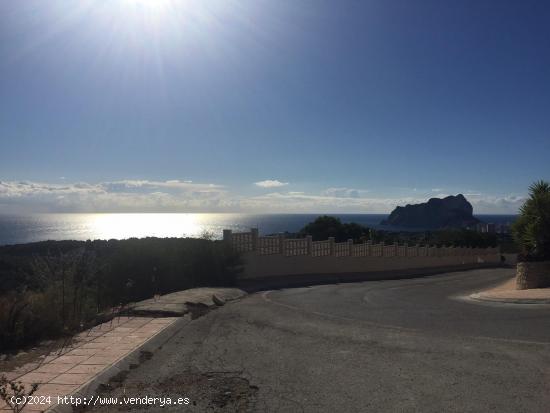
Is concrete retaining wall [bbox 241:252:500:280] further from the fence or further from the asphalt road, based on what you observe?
the asphalt road

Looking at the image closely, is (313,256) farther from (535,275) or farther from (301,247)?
(535,275)

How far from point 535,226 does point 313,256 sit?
11.3 m

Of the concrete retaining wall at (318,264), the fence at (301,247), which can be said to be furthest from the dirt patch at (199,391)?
the concrete retaining wall at (318,264)

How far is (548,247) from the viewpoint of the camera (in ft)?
67.1

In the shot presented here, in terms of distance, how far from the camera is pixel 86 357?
7535mm

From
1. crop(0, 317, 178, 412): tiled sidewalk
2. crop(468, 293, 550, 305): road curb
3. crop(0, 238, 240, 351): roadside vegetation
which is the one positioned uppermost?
crop(0, 238, 240, 351): roadside vegetation

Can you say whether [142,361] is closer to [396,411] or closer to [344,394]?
[344,394]

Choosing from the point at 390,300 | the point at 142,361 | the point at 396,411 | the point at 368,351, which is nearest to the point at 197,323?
the point at 142,361

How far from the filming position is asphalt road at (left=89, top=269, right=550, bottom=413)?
5.80 meters

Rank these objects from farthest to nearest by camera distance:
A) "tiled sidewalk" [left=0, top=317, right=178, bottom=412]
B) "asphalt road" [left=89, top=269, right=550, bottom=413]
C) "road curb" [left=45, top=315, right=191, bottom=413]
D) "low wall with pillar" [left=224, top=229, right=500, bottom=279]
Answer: "low wall with pillar" [left=224, top=229, right=500, bottom=279] < "tiled sidewalk" [left=0, top=317, right=178, bottom=412] < "asphalt road" [left=89, top=269, right=550, bottom=413] < "road curb" [left=45, top=315, right=191, bottom=413]

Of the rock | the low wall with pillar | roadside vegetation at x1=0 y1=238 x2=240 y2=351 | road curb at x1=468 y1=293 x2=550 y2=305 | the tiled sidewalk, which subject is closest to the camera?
the tiled sidewalk

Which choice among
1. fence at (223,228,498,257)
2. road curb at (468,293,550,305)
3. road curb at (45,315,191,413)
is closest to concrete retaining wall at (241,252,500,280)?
fence at (223,228,498,257)

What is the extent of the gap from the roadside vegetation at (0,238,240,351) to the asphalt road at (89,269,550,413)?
7.73 feet

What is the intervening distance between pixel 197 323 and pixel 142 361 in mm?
3405
